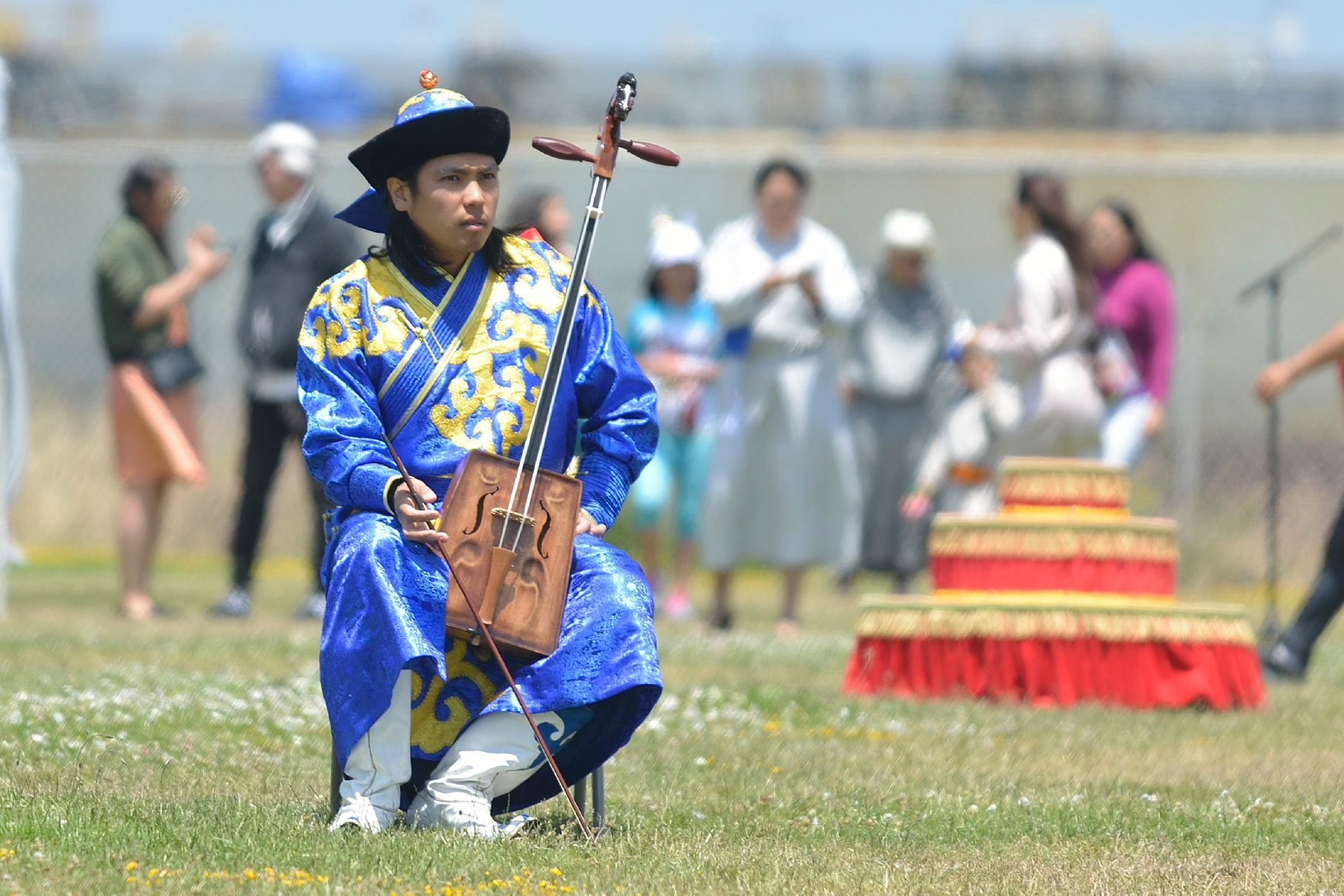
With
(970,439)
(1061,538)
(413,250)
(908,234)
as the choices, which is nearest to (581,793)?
(413,250)

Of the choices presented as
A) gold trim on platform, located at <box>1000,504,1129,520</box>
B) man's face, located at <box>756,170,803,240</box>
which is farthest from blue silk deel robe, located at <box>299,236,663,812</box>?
man's face, located at <box>756,170,803,240</box>

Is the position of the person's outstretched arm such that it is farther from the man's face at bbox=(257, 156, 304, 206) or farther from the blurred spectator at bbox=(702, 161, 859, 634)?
the man's face at bbox=(257, 156, 304, 206)

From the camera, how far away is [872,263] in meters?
16.8

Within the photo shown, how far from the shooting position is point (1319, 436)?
16344 millimetres

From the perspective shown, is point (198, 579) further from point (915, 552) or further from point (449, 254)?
point (449, 254)

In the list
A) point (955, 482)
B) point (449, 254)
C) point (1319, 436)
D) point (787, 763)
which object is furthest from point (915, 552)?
point (449, 254)

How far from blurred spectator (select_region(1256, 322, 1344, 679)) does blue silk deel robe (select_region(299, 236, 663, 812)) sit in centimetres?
416

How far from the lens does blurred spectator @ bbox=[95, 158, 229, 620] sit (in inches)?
450

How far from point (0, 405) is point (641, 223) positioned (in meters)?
6.90

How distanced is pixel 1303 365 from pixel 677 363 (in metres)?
4.23

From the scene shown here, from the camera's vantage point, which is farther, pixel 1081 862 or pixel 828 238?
pixel 828 238

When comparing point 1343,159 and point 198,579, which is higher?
point 1343,159

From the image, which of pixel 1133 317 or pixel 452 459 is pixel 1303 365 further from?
pixel 452 459

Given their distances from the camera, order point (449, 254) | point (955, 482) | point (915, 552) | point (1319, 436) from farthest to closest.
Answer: point (1319, 436)
point (915, 552)
point (955, 482)
point (449, 254)
